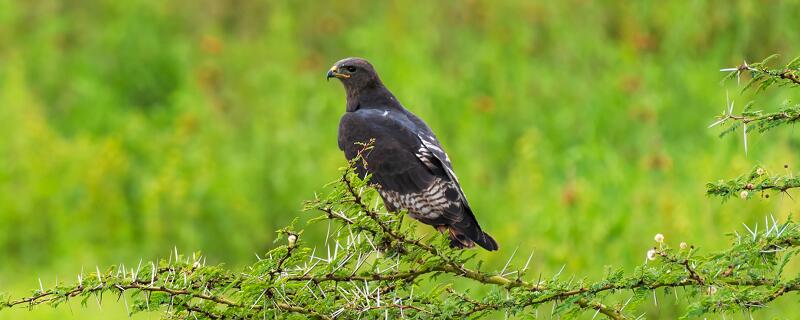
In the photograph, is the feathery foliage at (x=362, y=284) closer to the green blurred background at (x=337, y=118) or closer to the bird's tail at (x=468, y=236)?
the bird's tail at (x=468, y=236)

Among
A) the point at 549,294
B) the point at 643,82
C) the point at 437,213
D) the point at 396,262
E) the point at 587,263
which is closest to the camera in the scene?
the point at 549,294

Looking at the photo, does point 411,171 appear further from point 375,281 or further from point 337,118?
point 337,118

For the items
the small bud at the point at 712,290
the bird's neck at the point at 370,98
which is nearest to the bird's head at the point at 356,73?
the bird's neck at the point at 370,98

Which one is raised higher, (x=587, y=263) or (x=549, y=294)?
(x=587, y=263)

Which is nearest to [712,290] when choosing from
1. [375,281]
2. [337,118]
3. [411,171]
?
[375,281]

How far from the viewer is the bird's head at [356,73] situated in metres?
5.16

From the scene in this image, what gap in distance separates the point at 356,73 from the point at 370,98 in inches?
5.0

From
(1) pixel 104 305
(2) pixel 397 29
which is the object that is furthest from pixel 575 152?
(1) pixel 104 305

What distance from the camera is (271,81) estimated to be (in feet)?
33.5

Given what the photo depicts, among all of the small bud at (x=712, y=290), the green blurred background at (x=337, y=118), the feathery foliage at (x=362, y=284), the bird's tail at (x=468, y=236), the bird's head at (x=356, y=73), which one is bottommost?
the small bud at (x=712, y=290)

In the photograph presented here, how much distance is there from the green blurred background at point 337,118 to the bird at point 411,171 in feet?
7.98

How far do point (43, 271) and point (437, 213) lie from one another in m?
4.66

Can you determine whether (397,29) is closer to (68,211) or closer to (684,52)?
(684,52)

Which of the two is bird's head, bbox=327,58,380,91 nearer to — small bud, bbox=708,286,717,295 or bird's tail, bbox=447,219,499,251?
bird's tail, bbox=447,219,499,251
